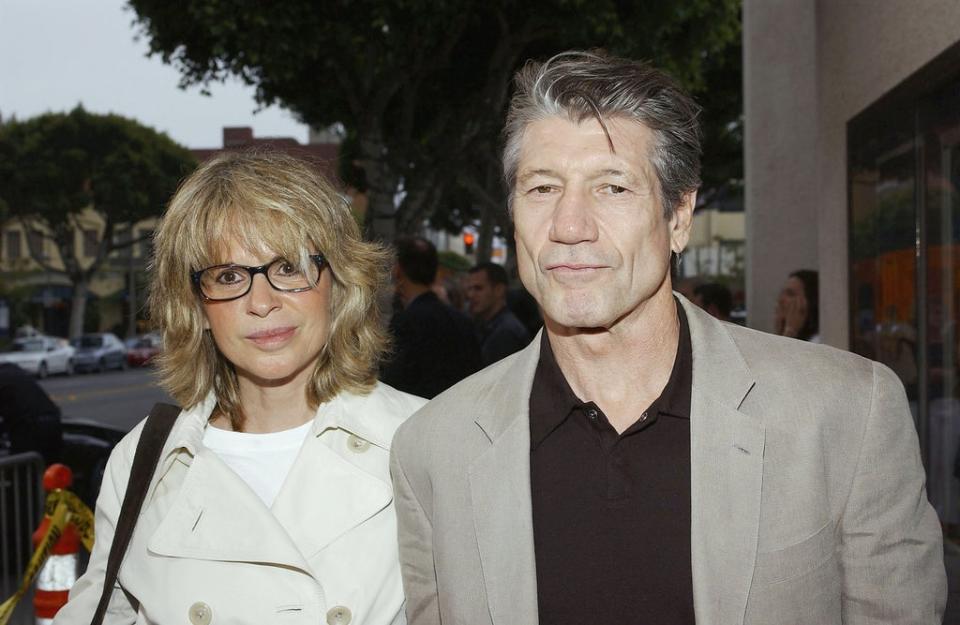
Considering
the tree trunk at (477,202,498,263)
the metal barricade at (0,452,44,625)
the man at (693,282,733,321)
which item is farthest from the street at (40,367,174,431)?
the man at (693,282,733,321)

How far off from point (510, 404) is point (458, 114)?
14.3m

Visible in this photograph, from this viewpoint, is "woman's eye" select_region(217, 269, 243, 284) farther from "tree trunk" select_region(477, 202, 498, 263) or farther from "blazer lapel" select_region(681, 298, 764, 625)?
"tree trunk" select_region(477, 202, 498, 263)

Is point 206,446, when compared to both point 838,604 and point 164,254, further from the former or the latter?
point 838,604

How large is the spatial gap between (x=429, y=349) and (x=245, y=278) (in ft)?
13.3

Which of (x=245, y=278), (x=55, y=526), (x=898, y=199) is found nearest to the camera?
(x=245, y=278)

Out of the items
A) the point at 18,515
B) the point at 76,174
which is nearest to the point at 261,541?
the point at 18,515

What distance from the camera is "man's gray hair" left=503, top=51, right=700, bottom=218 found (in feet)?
7.57

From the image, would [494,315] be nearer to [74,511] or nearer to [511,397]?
[74,511]

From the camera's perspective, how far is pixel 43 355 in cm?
3919

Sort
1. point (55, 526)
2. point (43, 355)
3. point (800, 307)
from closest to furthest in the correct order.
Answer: point (55, 526)
point (800, 307)
point (43, 355)

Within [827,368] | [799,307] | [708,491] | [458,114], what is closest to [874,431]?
[827,368]

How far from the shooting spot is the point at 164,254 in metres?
2.80

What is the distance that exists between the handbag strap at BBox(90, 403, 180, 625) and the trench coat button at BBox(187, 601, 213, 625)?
248 millimetres

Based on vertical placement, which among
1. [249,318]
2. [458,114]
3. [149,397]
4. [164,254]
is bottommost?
[149,397]
